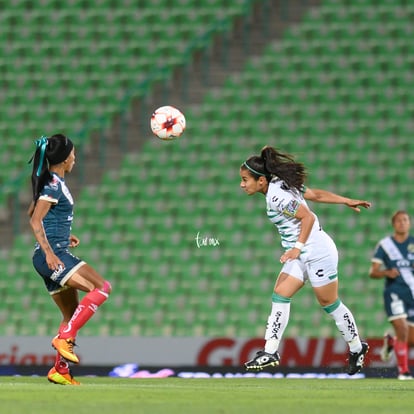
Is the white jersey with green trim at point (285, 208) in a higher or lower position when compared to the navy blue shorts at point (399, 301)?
higher

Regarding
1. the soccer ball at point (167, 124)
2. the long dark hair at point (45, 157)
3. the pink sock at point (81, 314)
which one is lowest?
the pink sock at point (81, 314)

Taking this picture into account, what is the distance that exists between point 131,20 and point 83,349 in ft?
19.5

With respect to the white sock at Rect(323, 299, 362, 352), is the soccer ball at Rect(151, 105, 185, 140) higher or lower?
higher

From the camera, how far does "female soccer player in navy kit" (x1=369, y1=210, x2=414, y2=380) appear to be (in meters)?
12.0

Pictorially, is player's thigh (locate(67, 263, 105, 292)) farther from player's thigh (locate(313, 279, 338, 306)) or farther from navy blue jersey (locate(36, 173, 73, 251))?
player's thigh (locate(313, 279, 338, 306))

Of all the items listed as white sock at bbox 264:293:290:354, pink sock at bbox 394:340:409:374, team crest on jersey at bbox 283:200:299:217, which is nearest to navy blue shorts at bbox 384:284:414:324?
pink sock at bbox 394:340:409:374

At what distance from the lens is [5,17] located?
17.4m

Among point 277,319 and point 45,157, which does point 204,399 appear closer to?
point 277,319

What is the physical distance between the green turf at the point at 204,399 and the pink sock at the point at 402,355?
2.70 meters

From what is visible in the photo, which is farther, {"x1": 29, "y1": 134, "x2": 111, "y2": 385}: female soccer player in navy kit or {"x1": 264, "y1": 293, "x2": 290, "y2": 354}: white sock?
{"x1": 264, "y1": 293, "x2": 290, "y2": 354}: white sock

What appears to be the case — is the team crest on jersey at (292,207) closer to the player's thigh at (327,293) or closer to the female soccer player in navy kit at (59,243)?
the player's thigh at (327,293)

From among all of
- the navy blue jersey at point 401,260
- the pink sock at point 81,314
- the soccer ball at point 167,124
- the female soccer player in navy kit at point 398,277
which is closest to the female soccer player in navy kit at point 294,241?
the pink sock at point 81,314

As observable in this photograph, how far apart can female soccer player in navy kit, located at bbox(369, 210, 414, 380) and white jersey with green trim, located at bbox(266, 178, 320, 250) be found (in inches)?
127

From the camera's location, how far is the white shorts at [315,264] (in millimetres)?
8953
